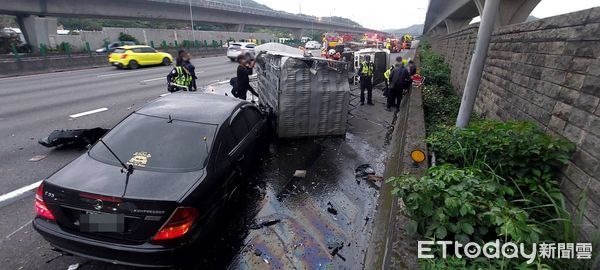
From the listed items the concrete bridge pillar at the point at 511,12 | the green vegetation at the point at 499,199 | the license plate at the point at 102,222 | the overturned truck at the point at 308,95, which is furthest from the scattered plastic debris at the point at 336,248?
the concrete bridge pillar at the point at 511,12

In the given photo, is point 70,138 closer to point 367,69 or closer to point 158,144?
point 158,144

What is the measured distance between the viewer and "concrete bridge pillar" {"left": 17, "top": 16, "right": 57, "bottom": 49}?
82.0 feet

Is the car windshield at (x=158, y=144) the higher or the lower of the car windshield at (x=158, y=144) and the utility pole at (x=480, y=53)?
the lower

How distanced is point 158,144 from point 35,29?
32268 millimetres

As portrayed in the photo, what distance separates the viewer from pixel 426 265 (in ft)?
6.78

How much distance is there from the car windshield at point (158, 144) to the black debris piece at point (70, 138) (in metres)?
2.71

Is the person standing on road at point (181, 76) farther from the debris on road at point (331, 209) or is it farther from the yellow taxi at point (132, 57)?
the yellow taxi at point (132, 57)

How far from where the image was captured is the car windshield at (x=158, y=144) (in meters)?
3.05

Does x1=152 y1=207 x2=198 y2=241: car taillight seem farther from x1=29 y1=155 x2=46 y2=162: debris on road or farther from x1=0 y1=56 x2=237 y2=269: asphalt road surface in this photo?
x1=29 y1=155 x2=46 y2=162: debris on road

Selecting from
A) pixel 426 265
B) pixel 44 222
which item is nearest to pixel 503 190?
pixel 426 265

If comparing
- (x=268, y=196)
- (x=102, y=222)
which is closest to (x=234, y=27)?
(x=268, y=196)

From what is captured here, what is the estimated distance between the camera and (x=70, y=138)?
561 centimetres

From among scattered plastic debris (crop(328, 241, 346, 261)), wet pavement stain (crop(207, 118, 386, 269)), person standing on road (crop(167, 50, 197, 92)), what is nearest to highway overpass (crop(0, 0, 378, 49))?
person standing on road (crop(167, 50, 197, 92))

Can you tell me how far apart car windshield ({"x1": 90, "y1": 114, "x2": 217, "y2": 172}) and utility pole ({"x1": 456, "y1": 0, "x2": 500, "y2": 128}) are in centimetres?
370
